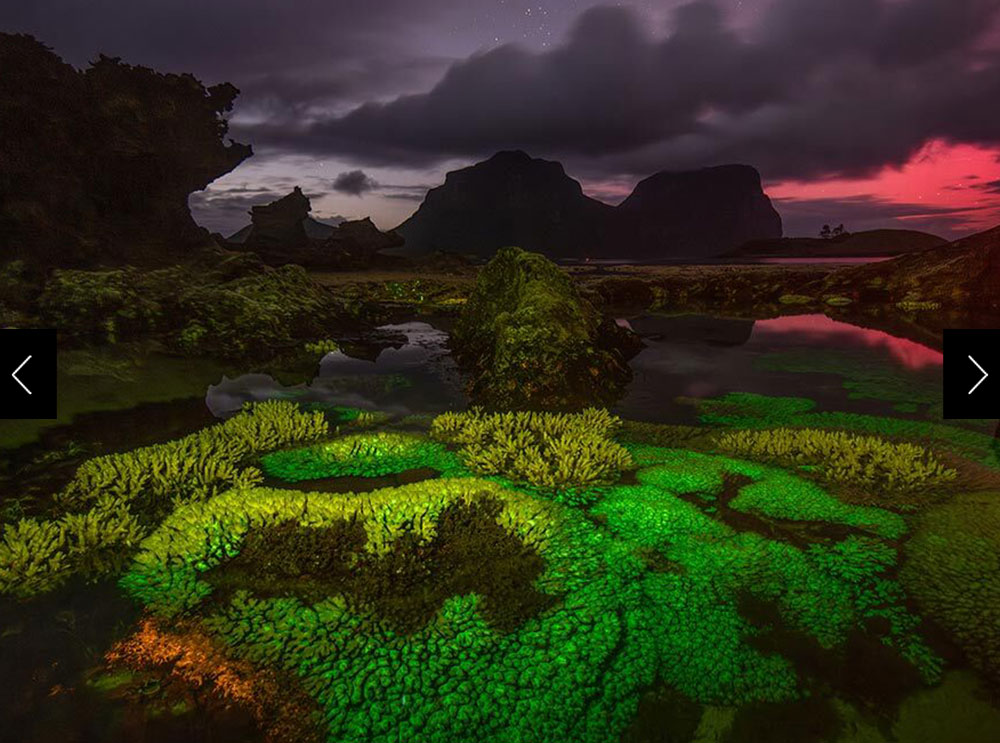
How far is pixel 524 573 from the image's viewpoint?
18.6ft

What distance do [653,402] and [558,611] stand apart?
8.73 meters

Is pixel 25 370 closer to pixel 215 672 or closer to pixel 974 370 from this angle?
pixel 215 672

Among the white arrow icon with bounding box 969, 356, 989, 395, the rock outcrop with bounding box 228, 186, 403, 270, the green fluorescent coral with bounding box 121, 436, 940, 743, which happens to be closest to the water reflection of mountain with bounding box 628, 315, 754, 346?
the white arrow icon with bounding box 969, 356, 989, 395

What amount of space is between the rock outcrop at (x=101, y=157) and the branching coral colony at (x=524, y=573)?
20.1m

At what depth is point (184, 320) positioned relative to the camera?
18703 millimetres

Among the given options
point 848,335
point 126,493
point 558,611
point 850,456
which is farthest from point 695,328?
point 126,493

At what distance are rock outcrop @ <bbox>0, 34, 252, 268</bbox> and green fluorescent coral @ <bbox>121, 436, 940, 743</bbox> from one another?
21479 mm

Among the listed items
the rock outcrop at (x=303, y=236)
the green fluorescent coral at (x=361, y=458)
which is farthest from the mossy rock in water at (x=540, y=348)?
the rock outcrop at (x=303, y=236)

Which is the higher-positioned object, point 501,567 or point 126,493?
point 126,493

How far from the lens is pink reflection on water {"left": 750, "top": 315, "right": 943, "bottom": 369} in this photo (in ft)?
58.1

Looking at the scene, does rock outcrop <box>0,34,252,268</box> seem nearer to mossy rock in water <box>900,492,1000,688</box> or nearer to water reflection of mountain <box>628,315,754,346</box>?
water reflection of mountain <box>628,315,754,346</box>

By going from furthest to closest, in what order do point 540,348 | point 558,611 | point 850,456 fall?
point 540,348 < point 850,456 < point 558,611

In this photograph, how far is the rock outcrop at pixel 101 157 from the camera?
2214 centimetres

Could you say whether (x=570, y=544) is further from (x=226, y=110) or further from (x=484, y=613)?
(x=226, y=110)
